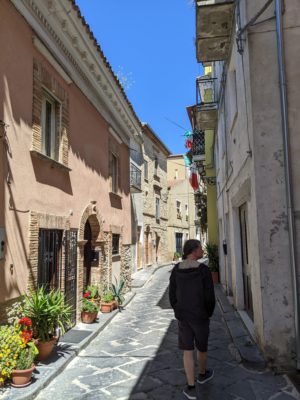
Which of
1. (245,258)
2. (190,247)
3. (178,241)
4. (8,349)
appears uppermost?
(178,241)

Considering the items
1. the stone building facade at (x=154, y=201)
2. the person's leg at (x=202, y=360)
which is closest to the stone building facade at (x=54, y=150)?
the person's leg at (x=202, y=360)

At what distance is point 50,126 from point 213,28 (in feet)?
12.0

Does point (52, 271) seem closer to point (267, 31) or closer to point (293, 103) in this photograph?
point (293, 103)

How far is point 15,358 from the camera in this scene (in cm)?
437

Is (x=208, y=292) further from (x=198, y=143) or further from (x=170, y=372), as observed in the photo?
(x=198, y=143)

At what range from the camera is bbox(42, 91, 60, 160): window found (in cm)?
671

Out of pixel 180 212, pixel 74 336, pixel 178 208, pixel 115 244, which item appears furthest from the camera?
pixel 180 212

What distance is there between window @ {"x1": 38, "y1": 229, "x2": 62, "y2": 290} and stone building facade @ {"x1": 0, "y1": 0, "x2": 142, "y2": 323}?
2 centimetres

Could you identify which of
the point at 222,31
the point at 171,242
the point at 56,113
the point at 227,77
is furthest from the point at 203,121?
the point at 171,242

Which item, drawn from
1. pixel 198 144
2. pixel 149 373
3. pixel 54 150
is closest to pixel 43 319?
pixel 149 373

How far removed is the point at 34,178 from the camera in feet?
19.4

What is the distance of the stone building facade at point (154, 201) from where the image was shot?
76.2ft

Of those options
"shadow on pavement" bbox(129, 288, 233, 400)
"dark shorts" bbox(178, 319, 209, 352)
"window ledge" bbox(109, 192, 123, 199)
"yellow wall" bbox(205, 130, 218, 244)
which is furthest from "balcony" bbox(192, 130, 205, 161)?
"dark shorts" bbox(178, 319, 209, 352)

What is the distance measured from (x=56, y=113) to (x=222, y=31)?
11.8ft
